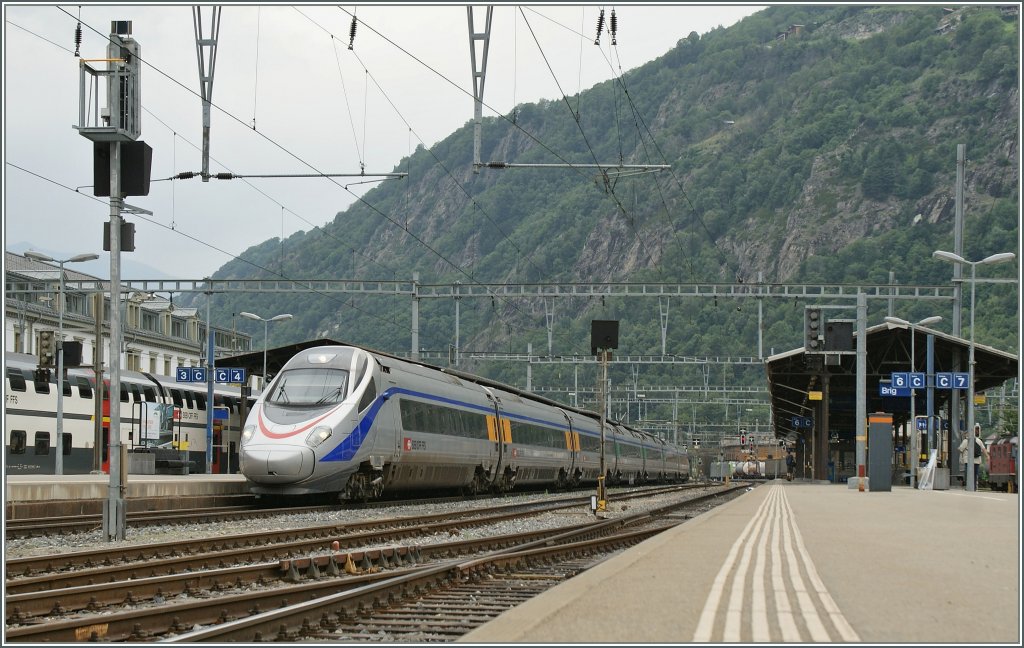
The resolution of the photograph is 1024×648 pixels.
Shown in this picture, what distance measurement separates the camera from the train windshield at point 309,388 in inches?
978

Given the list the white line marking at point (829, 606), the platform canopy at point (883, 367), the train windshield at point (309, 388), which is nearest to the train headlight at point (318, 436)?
the train windshield at point (309, 388)

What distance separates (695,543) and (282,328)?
110 m

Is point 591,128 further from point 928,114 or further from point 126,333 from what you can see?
point 126,333

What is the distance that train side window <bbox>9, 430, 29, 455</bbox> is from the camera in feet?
131

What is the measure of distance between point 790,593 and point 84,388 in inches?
1568

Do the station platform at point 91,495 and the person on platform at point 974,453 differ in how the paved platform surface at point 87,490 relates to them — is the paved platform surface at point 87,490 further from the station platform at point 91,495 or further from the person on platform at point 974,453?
the person on platform at point 974,453

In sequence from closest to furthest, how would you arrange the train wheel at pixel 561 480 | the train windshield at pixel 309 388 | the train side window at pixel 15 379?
1. the train windshield at pixel 309 388
2. the train side window at pixel 15 379
3. the train wheel at pixel 561 480

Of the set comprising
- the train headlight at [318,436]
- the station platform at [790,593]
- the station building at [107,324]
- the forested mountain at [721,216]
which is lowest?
the station platform at [790,593]

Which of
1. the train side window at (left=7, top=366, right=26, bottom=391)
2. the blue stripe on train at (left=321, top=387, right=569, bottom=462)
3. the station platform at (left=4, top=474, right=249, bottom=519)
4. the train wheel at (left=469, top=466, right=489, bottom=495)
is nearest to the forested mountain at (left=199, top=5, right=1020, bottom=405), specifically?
the train side window at (left=7, top=366, right=26, bottom=391)

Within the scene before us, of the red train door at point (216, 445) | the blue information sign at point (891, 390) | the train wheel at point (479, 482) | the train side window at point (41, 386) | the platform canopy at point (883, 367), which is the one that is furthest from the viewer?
the red train door at point (216, 445)

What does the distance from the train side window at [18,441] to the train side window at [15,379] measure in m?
1.45

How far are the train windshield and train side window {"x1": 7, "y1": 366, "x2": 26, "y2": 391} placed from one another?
18.3 m

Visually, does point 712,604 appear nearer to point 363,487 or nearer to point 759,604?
point 759,604

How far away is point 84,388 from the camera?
45.1 metres
